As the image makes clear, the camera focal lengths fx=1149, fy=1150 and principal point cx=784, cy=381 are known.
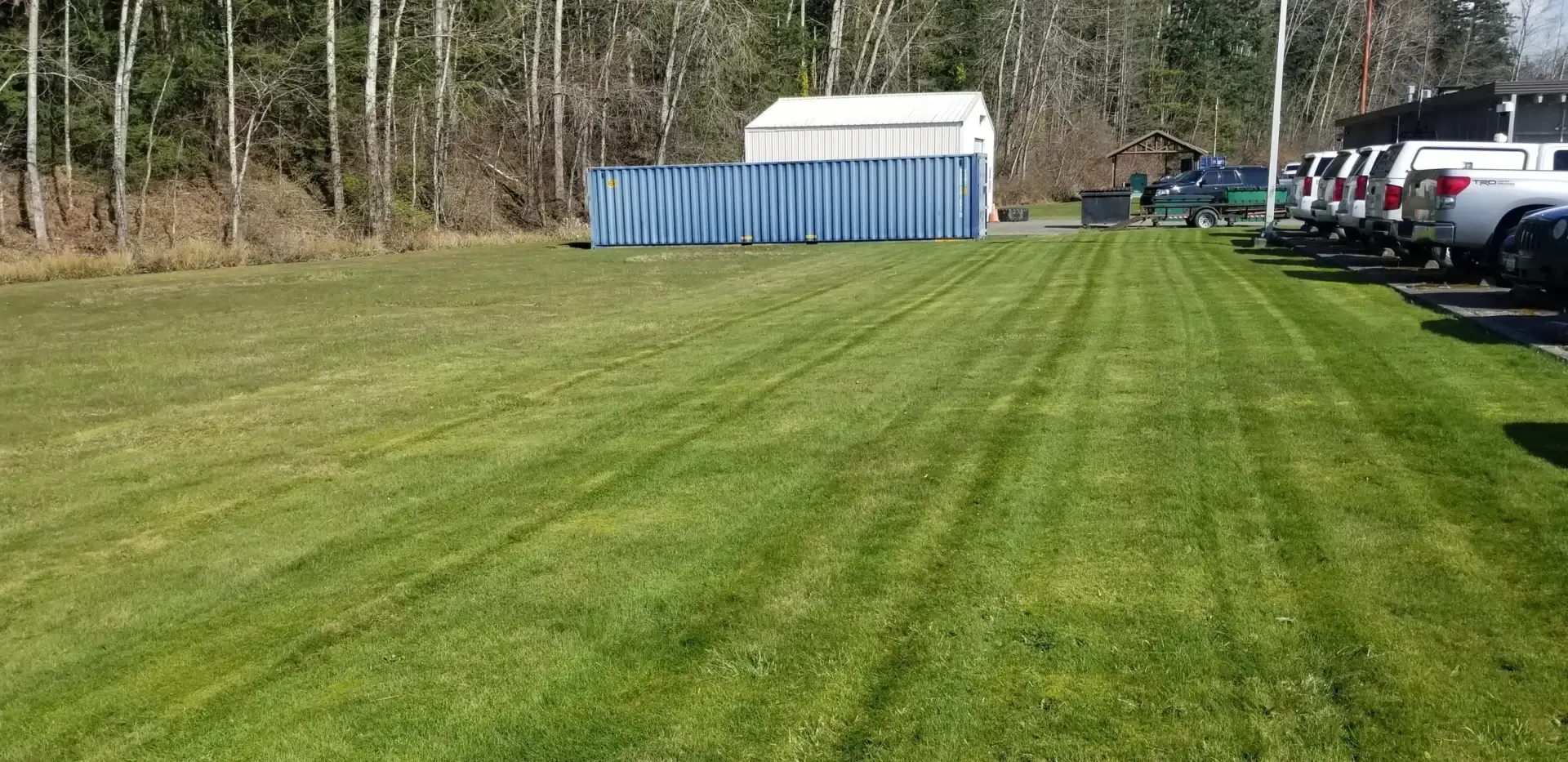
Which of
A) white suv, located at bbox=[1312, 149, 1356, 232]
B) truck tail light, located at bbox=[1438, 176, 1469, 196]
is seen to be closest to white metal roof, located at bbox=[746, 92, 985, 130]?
white suv, located at bbox=[1312, 149, 1356, 232]

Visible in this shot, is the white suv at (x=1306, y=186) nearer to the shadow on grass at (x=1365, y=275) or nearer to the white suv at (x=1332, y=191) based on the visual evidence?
the white suv at (x=1332, y=191)

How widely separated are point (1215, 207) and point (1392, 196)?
1654 cm

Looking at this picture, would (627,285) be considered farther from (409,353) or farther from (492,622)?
(492,622)

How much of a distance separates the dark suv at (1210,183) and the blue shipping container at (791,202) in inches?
234

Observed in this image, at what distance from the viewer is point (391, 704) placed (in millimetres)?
3732

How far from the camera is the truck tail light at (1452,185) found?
1302 centimetres

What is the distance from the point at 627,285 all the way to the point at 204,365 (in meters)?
7.73

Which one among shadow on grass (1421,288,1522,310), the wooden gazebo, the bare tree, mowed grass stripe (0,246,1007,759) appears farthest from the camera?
the wooden gazebo

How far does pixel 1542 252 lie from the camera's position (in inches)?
396

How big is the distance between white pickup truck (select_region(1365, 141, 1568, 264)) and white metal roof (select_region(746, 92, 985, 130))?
21.2 m

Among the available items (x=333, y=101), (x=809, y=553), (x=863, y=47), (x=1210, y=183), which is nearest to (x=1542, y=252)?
(x=809, y=553)

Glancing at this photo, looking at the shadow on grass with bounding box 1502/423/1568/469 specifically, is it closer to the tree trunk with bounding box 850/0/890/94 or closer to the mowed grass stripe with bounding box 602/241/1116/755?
the mowed grass stripe with bounding box 602/241/1116/755

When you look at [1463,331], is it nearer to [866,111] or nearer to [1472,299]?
[1472,299]

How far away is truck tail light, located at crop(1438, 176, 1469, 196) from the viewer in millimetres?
13023
